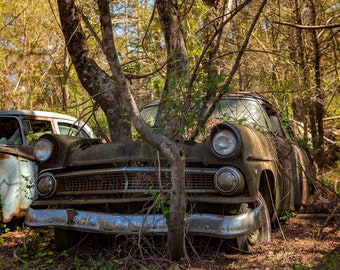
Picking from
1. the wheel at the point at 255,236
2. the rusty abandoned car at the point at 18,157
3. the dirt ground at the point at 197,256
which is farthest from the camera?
the rusty abandoned car at the point at 18,157

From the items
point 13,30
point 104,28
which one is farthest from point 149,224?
point 13,30

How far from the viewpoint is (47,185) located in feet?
14.0

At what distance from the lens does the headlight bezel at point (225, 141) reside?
3.72 m

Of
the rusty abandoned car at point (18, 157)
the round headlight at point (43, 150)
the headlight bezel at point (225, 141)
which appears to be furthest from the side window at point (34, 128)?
the headlight bezel at point (225, 141)

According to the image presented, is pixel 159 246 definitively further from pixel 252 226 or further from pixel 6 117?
pixel 6 117

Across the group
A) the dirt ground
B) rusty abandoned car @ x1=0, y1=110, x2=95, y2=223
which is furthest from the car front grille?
rusty abandoned car @ x1=0, y1=110, x2=95, y2=223

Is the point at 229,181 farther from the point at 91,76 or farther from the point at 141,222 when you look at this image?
the point at 91,76

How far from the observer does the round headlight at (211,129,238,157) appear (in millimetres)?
3740

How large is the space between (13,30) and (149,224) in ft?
44.8

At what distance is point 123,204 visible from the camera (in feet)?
13.3

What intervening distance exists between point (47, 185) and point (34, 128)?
2291mm

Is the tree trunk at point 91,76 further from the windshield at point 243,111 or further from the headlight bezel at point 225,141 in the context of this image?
the headlight bezel at point 225,141

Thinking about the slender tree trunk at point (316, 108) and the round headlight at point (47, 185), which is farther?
the slender tree trunk at point (316, 108)

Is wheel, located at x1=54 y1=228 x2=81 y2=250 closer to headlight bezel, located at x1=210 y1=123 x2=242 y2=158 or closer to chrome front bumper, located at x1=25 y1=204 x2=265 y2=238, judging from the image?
chrome front bumper, located at x1=25 y1=204 x2=265 y2=238
